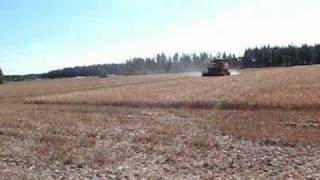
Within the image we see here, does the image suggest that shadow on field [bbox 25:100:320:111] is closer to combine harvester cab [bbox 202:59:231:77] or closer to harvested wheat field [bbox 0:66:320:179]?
harvested wheat field [bbox 0:66:320:179]

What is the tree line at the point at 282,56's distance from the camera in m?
156

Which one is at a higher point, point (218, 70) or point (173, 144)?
point (218, 70)

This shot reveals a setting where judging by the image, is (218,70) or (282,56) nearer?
(218,70)

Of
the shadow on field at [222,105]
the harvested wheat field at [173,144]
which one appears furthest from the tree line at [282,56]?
the harvested wheat field at [173,144]

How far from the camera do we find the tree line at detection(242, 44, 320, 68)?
511ft

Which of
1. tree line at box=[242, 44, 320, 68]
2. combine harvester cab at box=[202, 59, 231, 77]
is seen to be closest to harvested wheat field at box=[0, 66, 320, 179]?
combine harvester cab at box=[202, 59, 231, 77]

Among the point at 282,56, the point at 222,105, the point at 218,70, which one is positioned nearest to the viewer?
the point at 222,105

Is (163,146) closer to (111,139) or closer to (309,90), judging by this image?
(111,139)

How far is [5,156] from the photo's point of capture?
53.0ft

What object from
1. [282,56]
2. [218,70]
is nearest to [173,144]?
[218,70]

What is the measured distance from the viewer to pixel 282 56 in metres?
159

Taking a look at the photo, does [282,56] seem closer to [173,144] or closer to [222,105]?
[222,105]

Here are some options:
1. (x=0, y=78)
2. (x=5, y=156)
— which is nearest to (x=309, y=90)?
(x=5, y=156)

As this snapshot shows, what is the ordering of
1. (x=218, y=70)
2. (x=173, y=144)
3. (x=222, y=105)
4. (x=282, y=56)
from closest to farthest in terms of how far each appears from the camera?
(x=173, y=144), (x=222, y=105), (x=218, y=70), (x=282, y=56)
